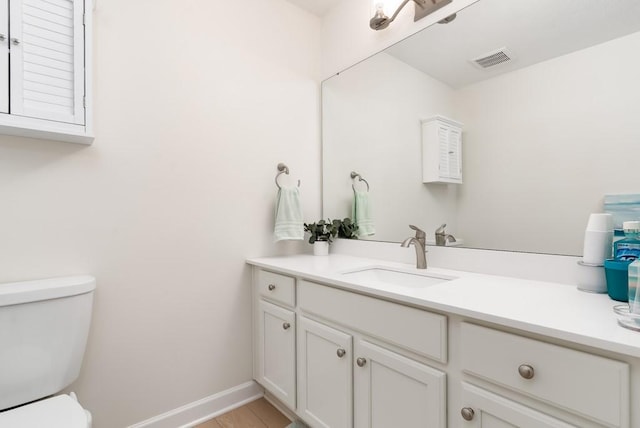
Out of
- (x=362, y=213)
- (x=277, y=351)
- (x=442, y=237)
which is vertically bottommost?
(x=277, y=351)

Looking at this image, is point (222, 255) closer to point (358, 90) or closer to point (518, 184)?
point (358, 90)

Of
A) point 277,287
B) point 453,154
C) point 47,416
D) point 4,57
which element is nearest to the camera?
point 47,416

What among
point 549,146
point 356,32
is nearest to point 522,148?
point 549,146

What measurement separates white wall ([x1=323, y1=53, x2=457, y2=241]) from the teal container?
0.60m

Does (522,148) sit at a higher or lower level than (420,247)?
higher

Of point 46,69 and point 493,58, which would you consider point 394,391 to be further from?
point 46,69

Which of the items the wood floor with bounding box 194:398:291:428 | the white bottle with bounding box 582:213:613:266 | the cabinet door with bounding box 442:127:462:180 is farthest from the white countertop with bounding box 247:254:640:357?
the wood floor with bounding box 194:398:291:428

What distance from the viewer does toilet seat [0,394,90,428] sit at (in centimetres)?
91

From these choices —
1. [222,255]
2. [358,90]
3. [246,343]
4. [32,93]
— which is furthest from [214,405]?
[358,90]

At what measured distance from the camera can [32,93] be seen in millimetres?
1101

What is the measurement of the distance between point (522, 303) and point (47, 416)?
4.72 feet

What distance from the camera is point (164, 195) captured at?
1.52 m

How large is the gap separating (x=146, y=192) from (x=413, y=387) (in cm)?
136

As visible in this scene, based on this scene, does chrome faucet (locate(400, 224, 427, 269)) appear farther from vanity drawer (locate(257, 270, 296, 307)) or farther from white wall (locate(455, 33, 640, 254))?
vanity drawer (locate(257, 270, 296, 307))
